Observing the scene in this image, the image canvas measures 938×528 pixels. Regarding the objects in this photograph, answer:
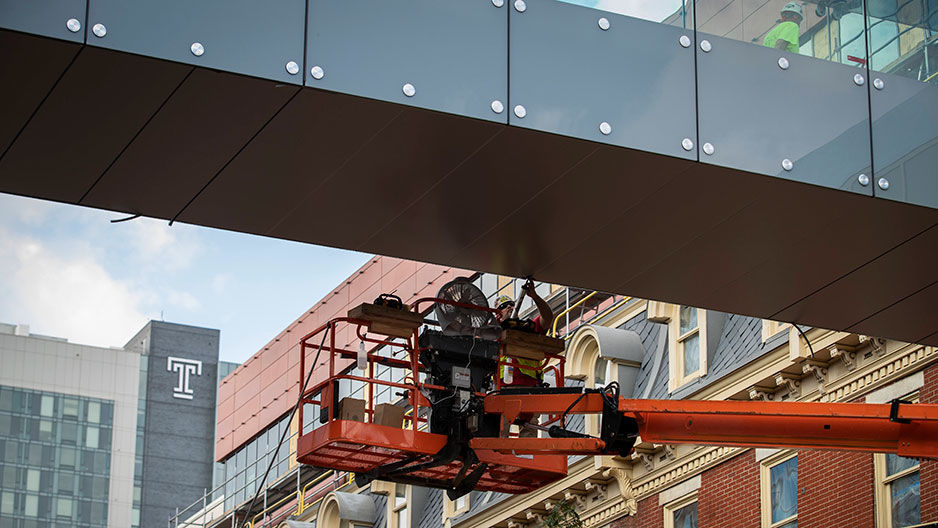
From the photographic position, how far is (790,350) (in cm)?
2603

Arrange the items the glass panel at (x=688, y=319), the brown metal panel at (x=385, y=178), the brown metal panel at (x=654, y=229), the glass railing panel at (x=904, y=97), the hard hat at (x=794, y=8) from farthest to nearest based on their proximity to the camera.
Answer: the glass panel at (x=688, y=319), the hard hat at (x=794, y=8), the glass railing panel at (x=904, y=97), the brown metal panel at (x=654, y=229), the brown metal panel at (x=385, y=178)

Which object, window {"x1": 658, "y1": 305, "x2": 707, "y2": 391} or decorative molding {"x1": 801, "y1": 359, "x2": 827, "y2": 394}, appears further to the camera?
window {"x1": 658, "y1": 305, "x2": 707, "y2": 391}

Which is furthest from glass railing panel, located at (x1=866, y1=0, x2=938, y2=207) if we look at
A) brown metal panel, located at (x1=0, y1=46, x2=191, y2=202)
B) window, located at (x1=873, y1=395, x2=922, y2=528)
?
window, located at (x1=873, y1=395, x2=922, y2=528)

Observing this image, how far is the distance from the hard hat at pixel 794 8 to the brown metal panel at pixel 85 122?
620cm

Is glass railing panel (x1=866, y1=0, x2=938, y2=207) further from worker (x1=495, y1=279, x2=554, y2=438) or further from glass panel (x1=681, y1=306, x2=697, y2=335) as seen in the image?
glass panel (x1=681, y1=306, x2=697, y2=335)

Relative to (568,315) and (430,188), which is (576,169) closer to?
(430,188)

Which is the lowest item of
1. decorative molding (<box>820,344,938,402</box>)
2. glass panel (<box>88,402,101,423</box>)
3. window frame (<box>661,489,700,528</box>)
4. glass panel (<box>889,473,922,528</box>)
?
glass panel (<box>889,473,922,528</box>)

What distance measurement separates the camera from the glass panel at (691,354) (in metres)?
29.8

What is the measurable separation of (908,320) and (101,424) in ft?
493

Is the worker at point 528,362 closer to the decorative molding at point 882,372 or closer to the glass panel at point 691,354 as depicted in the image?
the decorative molding at point 882,372

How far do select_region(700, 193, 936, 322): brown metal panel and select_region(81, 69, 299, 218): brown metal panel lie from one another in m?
5.32

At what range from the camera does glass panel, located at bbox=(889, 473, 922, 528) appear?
76.9 feet

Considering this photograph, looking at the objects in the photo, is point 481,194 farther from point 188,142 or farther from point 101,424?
point 101,424

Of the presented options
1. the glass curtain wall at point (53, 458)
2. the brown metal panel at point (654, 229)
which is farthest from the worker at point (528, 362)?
the glass curtain wall at point (53, 458)
